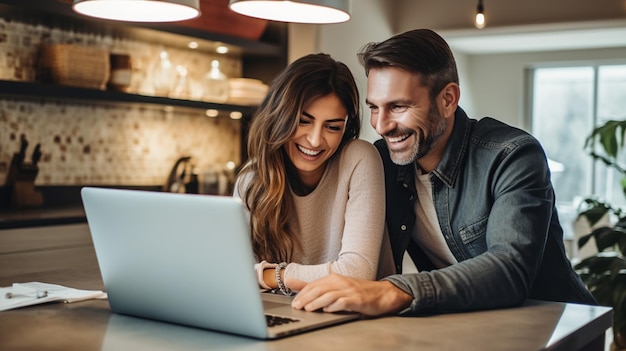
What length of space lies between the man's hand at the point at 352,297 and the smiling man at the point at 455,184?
16cm

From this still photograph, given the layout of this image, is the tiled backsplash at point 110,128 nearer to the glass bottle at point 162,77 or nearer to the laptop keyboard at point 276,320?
the glass bottle at point 162,77

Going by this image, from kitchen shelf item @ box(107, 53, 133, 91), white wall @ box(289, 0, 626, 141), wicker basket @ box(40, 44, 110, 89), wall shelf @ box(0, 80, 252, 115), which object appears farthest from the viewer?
white wall @ box(289, 0, 626, 141)

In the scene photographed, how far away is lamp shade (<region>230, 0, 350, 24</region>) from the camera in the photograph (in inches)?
76.2

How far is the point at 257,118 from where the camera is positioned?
7.17 feet

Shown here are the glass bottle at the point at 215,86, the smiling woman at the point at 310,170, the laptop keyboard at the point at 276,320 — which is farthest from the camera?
the glass bottle at the point at 215,86

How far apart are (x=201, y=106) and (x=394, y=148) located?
2.75m

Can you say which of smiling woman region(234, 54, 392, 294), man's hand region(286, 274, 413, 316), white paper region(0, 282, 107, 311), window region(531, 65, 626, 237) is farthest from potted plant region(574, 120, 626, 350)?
window region(531, 65, 626, 237)

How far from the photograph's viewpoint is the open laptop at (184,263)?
132cm

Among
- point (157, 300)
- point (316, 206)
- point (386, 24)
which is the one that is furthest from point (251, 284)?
point (386, 24)

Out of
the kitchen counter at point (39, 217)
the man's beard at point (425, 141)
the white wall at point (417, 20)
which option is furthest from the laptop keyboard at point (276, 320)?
the white wall at point (417, 20)

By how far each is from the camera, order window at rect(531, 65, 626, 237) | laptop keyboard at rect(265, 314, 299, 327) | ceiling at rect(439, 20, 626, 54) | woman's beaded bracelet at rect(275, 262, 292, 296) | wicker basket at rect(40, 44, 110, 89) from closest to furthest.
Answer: laptop keyboard at rect(265, 314, 299, 327)
woman's beaded bracelet at rect(275, 262, 292, 296)
wicker basket at rect(40, 44, 110, 89)
ceiling at rect(439, 20, 626, 54)
window at rect(531, 65, 626, 237)

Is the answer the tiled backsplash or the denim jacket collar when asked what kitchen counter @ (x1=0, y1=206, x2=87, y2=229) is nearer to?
the tiled backsplash

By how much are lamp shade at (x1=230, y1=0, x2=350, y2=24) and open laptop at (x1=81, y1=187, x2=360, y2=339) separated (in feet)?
2.23

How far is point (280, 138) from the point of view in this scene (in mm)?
2076
